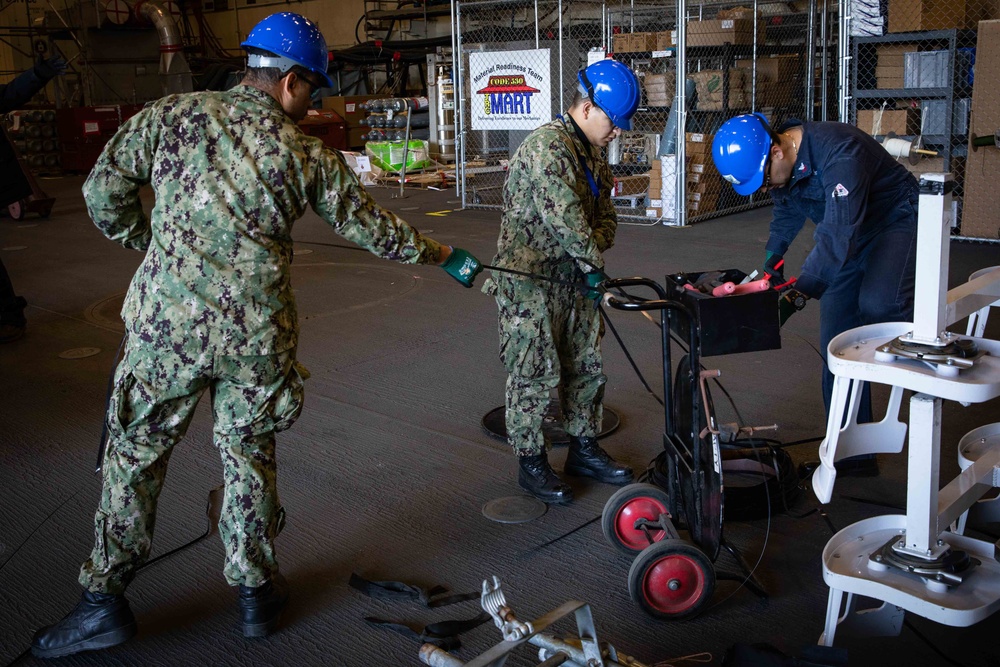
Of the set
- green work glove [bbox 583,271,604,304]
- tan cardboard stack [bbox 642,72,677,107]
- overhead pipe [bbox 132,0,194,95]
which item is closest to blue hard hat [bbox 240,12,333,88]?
green work glove [bbox 583,271,604,304]

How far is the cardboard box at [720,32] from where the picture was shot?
36.2ft

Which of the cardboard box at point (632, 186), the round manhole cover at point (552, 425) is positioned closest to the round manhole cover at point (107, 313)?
the round manhole cover at point (552, 425)

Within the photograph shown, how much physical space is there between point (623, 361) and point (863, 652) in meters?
3.23

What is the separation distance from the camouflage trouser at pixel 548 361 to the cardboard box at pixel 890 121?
A: 651 centimetres

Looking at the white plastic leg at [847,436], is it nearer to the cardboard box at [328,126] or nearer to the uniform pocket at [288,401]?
the uniform pocket at [288,401]

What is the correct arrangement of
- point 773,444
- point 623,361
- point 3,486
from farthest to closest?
point 623,361 < point 3,486 < point 773,444

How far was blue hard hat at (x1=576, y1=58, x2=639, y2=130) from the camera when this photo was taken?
3664 millimetres

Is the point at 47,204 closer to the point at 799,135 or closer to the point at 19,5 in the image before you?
the point at 799,135

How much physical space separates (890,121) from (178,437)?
8494 mm

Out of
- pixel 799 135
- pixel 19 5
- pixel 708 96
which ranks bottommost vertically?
pixel 799 135

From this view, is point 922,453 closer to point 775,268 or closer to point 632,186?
point 775,268

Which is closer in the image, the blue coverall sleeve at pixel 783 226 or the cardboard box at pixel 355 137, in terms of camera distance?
the blue coverall sleeve at pixel 783 226

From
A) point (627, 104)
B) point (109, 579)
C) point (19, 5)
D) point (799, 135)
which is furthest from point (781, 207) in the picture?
point (19, 5)

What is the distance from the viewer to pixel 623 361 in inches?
235
